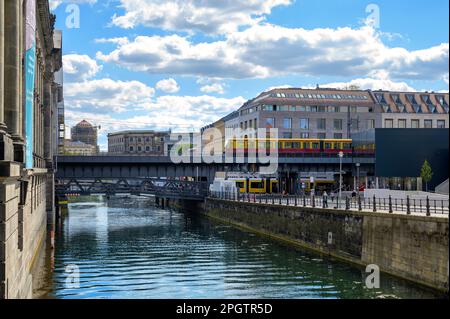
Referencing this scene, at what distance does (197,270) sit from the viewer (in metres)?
37.4

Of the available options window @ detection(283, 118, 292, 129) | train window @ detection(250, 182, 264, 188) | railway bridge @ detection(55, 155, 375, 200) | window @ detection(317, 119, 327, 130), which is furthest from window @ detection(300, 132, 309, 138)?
train window @ detection(250, 182, 264, 188)

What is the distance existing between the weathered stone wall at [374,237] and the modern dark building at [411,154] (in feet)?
67.0

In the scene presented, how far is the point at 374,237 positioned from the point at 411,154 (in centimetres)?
3714

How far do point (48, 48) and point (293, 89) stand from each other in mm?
69030

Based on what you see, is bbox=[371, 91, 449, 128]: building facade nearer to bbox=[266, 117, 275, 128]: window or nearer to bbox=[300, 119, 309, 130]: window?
bbox=[300, 119, 309, 130]: window

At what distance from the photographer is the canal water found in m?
30.2

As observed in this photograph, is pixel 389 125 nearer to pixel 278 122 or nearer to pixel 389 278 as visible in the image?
pixel 278 122

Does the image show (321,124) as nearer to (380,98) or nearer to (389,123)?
(389,123)

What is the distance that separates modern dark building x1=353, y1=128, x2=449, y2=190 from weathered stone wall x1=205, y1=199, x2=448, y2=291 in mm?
20415

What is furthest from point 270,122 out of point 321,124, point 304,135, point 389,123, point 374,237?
point 374,237

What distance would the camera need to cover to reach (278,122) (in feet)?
375

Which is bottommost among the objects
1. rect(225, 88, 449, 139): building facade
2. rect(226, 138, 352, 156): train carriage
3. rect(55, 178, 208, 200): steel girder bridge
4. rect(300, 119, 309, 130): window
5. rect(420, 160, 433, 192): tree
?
rect(55, 178, 208, 200): steel girder bridge

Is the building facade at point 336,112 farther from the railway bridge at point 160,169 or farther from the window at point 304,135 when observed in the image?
the railway bridge at point 160,169

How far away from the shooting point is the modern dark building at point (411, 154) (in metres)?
70.6
